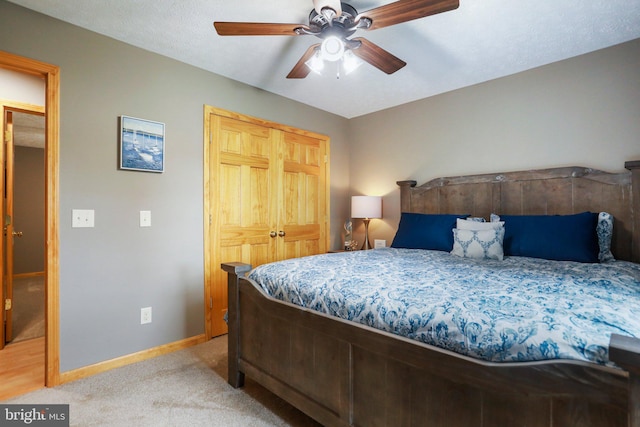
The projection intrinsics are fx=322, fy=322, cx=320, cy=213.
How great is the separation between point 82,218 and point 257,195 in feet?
4.86

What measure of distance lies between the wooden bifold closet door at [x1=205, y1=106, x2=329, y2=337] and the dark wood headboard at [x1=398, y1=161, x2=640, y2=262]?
3.85ft

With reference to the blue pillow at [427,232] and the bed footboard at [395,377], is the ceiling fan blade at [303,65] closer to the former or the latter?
the bed footboard at [395,377]

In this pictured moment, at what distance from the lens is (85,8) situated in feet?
6.63

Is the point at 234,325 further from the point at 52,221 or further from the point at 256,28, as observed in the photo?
the point at 256,28

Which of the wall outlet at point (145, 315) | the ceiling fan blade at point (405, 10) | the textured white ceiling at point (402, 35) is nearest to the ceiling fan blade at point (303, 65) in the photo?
the textured white ceiling at point (402, 35)

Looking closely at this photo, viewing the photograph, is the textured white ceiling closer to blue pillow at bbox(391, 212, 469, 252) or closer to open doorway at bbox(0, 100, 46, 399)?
open doorway at bbox(0, 100, 46, 399)

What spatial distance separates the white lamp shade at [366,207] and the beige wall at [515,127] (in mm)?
189

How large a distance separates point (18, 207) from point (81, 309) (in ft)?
16.8

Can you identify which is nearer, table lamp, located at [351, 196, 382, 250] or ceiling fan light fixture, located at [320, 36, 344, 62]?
ceiling fan light fixture, located at [320, 36, 344, 62]

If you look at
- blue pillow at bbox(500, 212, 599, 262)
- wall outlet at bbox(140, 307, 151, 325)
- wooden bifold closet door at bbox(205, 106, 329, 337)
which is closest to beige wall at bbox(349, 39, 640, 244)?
blue pillow at bbox(500, 212, 599, 262)

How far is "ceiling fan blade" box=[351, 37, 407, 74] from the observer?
6.44ft

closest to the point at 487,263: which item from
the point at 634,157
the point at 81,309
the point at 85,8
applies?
the point at 634,157

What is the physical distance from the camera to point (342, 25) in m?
1.84

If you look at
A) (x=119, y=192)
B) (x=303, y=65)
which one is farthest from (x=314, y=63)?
(x=119, y=192)
